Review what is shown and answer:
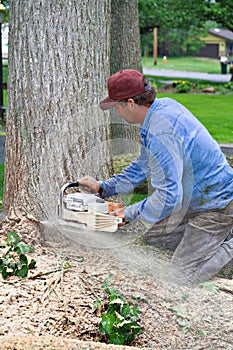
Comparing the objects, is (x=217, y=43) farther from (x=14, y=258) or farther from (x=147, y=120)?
(x=14, y=258)

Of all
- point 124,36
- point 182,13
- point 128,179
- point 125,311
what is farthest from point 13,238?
point 182,13

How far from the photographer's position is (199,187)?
15.4ft

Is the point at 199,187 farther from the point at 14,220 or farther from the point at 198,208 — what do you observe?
the point at 14,220

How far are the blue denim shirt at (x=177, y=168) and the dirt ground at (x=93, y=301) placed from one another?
15.8 inches

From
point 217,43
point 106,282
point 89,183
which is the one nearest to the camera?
point 106,282

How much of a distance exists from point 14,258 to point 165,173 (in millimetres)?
1090

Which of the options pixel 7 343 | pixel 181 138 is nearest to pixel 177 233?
pixel 181 138

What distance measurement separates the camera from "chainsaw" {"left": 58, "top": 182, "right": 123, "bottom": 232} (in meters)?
4.54

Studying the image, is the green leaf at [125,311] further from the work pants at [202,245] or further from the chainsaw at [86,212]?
the work pants at [202,245]

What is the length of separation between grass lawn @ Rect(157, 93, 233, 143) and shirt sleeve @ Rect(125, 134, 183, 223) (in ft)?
22.1

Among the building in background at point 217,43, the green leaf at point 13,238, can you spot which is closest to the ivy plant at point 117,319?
the green leaf at point 13,238

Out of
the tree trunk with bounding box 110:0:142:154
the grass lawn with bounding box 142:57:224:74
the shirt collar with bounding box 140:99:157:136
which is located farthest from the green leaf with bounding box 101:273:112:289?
the grass lawn with bounding box 142:57:224:74

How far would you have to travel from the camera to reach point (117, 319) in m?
3.81

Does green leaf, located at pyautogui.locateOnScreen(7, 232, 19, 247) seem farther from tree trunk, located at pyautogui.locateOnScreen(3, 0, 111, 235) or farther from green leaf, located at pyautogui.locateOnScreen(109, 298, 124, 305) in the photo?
green leaf, located at pyautogui.locateOnScreen(109, 298, 124, 305)
